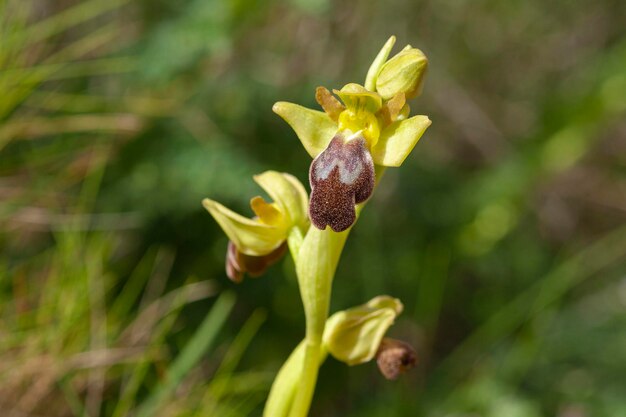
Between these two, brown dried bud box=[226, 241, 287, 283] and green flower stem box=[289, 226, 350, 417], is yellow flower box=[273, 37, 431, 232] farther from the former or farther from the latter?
brown dried bud box=[226, 241, 287, 283]

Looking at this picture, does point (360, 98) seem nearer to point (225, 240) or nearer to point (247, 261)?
point (247, 261)

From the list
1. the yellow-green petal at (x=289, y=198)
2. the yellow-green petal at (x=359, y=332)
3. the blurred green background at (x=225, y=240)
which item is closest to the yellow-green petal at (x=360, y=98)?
the yellow-green petal at (x=289, y=198)

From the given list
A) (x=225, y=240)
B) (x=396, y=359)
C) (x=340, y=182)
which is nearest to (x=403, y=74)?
(x=340, y=182)

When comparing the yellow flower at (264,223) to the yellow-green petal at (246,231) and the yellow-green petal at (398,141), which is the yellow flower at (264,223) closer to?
the yellow-green petal at (246,231)

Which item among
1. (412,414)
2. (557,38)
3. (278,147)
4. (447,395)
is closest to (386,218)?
(278,147)

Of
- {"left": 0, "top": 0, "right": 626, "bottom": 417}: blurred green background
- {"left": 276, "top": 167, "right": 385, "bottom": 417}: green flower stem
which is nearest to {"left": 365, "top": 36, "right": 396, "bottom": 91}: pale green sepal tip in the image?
{"left": 276, "top": 167, "right": 385, "bottom": 417}: green flower stem

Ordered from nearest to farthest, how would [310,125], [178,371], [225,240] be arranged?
[310,125]
[178,371]
[225,240]

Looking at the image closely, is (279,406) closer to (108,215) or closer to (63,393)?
(63,393)
